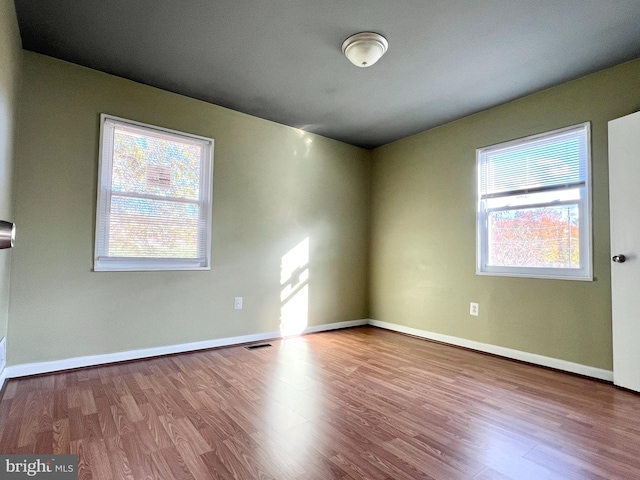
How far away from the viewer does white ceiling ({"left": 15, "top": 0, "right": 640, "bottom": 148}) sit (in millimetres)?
2021

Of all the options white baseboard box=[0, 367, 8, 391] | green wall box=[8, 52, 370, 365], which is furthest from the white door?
white baseboard box=[0, 367, 8, 391]

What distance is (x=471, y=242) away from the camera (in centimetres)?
345

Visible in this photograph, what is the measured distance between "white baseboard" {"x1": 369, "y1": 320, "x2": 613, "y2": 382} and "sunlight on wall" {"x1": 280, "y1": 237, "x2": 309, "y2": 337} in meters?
1.17

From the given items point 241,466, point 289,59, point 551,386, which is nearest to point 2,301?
point 241,466

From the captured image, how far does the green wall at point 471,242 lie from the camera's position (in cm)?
262

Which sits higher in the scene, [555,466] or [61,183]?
[61,183]

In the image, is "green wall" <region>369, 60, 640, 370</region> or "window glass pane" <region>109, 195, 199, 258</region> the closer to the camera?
"green wall" <region>369, 60, 640, 370</region>

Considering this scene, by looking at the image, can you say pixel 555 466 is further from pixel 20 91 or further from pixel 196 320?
pixel 20 91

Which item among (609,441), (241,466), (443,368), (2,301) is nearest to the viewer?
(241,466)

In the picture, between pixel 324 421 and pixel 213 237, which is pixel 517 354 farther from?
pixel 213 237

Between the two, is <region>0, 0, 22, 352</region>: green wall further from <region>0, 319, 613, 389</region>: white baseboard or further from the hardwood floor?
the hardwood floor

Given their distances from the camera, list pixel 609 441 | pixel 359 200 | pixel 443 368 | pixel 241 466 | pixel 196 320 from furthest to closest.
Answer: pixel 359 200 → pixel 196 320 → pixel 443 368 → pixel 609 441 → pixel 241 466

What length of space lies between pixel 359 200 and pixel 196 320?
2.51m

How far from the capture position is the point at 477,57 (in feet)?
8.07
